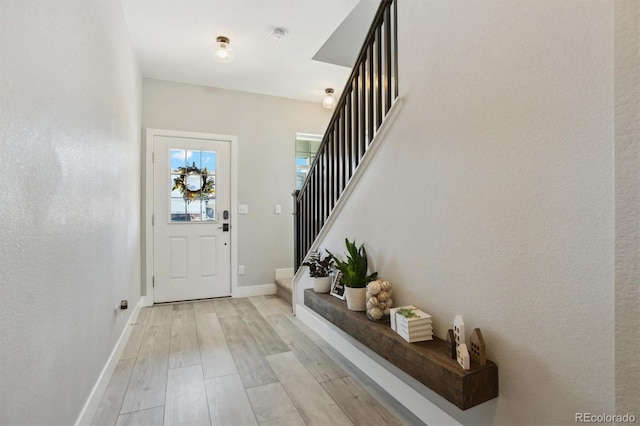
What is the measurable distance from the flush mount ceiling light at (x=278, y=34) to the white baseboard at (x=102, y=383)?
273 centimetres

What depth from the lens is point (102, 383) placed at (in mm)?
1815

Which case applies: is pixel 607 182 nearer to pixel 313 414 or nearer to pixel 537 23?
pixel 537 23

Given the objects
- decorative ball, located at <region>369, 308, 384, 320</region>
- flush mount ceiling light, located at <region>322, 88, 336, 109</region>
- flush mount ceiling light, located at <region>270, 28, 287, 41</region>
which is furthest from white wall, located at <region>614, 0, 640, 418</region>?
flush mount ceiling light, located at <region>322, 88, 336, 109</region>

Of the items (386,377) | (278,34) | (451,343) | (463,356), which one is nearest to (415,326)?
(451,343)

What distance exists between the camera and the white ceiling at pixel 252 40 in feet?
7.88

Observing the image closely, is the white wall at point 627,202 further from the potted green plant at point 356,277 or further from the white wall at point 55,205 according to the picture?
the white wall at point 55,205

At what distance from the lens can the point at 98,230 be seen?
5.89ft

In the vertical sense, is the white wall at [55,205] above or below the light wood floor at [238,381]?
above

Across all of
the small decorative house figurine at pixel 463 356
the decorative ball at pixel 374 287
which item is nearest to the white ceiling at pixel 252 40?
the decorative ball at pixel 374 287

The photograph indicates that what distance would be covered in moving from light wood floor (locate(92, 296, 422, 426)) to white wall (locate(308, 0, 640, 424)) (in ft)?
1.95

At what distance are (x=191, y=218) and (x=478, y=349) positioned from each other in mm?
3362

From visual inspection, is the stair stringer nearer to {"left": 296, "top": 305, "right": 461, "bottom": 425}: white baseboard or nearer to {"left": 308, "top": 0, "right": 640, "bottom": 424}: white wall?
{"left": 308, "top": 0, "right": 640, "bottom": 424}: white wall

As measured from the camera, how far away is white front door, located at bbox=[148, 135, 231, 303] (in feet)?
12.0

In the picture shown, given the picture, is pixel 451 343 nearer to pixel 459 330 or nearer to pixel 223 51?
pixel 459 330
